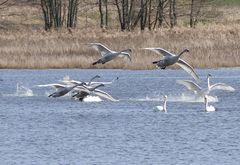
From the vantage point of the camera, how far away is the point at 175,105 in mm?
26469

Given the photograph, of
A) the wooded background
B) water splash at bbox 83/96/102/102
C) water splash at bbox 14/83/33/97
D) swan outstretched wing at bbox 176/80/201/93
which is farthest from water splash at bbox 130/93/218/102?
the wooded background

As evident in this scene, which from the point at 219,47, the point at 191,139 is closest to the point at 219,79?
the point at 219,47

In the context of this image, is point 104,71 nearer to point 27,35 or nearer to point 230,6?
point 27,35

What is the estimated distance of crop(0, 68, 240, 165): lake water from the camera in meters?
16.9

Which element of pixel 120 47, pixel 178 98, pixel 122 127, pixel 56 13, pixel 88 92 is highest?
pixel 56 13

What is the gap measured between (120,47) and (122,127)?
52.1 ft

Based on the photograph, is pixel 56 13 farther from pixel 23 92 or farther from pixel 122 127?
pixel 122 127

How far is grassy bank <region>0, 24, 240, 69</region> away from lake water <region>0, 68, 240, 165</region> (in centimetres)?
178

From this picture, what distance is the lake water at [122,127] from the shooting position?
1694 cm

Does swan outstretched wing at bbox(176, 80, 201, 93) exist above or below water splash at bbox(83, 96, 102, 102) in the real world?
above

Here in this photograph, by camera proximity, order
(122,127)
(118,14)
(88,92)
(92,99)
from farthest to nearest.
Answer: (118,14) → (92,99) → (88,92) → (122,127)

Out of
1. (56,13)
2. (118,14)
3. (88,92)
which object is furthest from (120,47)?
(118,14)

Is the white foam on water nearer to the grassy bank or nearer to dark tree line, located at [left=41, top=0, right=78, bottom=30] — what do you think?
the grassy bank

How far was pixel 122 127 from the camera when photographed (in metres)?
21.6
